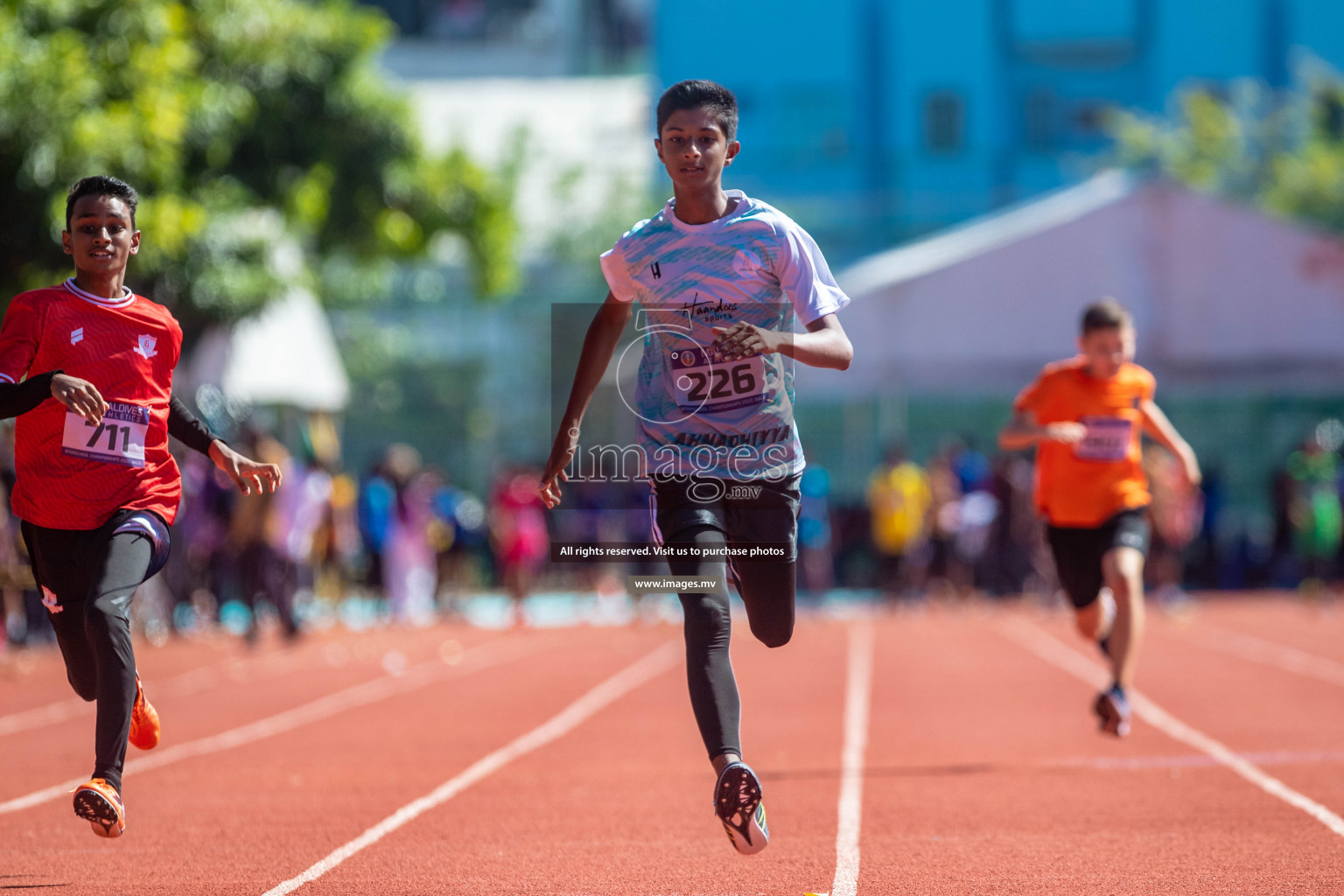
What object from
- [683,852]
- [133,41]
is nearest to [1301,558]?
[133,41]

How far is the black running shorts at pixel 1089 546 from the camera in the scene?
781 cm

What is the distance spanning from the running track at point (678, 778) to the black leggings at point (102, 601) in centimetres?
51

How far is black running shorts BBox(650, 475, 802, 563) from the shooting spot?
192 inches

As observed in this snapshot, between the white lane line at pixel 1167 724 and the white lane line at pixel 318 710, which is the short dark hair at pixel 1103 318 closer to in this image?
the white lane line at pixel 1167 724

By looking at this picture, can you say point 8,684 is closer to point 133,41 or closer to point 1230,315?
point 133,41

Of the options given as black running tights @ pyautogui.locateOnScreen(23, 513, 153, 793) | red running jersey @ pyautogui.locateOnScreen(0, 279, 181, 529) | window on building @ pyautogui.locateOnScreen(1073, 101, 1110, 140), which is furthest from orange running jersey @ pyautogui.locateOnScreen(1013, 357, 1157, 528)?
window on building @ pyautogui.locateOnScreen(1073, 101, 1110, 140)

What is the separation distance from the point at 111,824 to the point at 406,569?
1514 cm

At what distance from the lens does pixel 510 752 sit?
342 inches

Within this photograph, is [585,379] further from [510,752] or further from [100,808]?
[510,752]

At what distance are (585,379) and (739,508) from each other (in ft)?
1.83

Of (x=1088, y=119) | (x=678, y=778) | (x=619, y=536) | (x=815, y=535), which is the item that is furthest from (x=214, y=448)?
(x=1088, y=119)

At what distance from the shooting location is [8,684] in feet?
42.7

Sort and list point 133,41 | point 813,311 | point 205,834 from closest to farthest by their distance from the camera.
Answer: point 813,311
point 205,834
point 133,41

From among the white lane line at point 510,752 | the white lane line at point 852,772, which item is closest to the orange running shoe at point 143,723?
the white lane line at point 510,752
